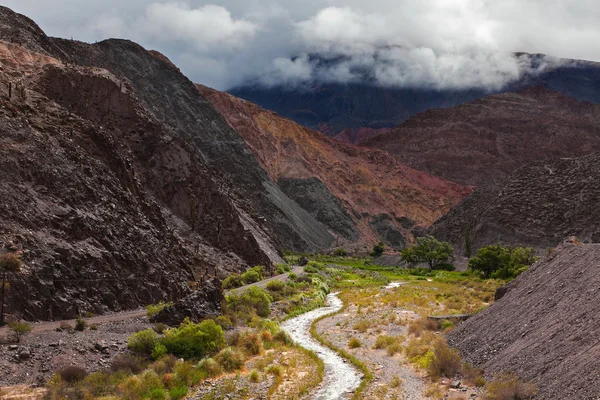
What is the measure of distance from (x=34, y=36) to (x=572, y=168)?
299 ft

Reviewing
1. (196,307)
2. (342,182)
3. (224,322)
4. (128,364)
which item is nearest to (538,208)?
(342,182)

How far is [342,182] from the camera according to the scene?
532 feet

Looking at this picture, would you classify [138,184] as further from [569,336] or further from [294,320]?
[569,336]

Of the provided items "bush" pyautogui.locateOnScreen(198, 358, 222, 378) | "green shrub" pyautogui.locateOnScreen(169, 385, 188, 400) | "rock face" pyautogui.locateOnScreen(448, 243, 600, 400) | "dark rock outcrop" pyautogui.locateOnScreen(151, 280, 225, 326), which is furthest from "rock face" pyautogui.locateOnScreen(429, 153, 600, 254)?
"green shrub" pyautogui.locateOnScreen(169, 385, 188, 400)

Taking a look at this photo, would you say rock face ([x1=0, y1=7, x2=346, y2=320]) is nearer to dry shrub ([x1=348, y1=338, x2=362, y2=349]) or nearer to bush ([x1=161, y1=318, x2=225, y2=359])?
bush ([x1=161, y1=318, x2=225, y2=359])

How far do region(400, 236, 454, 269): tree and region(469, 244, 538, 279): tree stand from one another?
1827 cm

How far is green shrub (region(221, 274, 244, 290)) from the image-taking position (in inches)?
1912

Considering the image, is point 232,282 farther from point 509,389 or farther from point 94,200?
point 509,389

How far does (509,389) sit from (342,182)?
146 m

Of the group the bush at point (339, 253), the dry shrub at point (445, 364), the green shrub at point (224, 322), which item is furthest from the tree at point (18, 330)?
the bush at point (339, 253)

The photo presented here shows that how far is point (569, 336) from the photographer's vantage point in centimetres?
1805

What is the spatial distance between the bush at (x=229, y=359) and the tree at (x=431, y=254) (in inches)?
2872

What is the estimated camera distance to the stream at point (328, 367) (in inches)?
869

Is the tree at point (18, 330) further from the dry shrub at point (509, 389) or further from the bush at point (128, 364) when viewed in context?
the dry shrub at point (509, 389)
